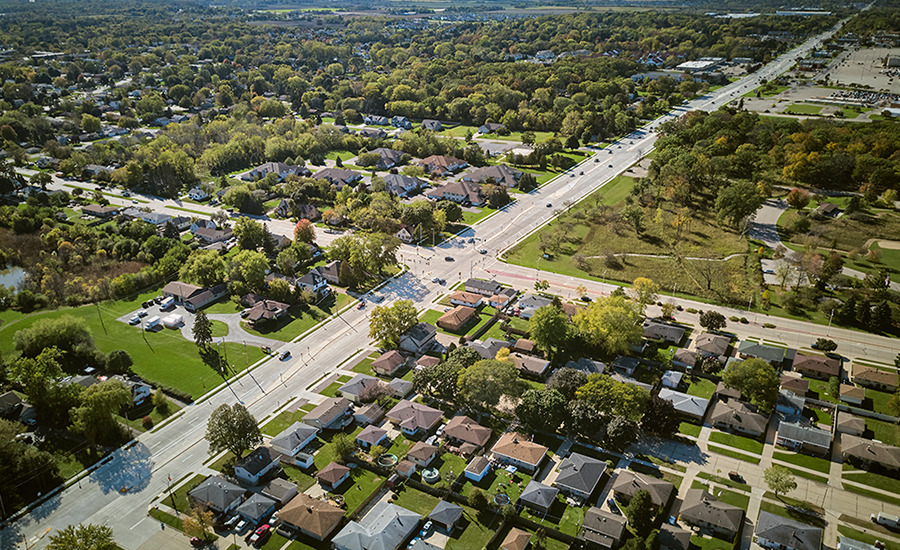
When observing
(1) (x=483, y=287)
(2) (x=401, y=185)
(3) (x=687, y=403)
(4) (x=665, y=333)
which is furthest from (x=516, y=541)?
(2) (x=401, y=185)

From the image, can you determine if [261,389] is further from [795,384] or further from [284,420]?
[795,384]

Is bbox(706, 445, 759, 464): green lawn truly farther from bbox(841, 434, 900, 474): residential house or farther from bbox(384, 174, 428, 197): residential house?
bbox(384, 174, 428, 197): residential house

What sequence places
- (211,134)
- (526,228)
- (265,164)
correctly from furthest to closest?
(211,134) → (265,164) → (526,228)

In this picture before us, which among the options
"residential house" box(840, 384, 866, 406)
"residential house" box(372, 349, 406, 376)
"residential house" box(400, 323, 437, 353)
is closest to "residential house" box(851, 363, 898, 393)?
"residential house" box(840, 384, 866, 406)

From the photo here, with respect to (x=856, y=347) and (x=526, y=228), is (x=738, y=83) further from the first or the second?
(x=856, y=347)

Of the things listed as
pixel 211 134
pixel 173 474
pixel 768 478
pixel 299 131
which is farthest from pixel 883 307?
pixel 211 134

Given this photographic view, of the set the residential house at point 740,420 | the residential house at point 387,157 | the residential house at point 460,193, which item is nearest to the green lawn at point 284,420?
the residential house at point 740,420

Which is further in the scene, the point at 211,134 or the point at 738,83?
the point at 738,83
